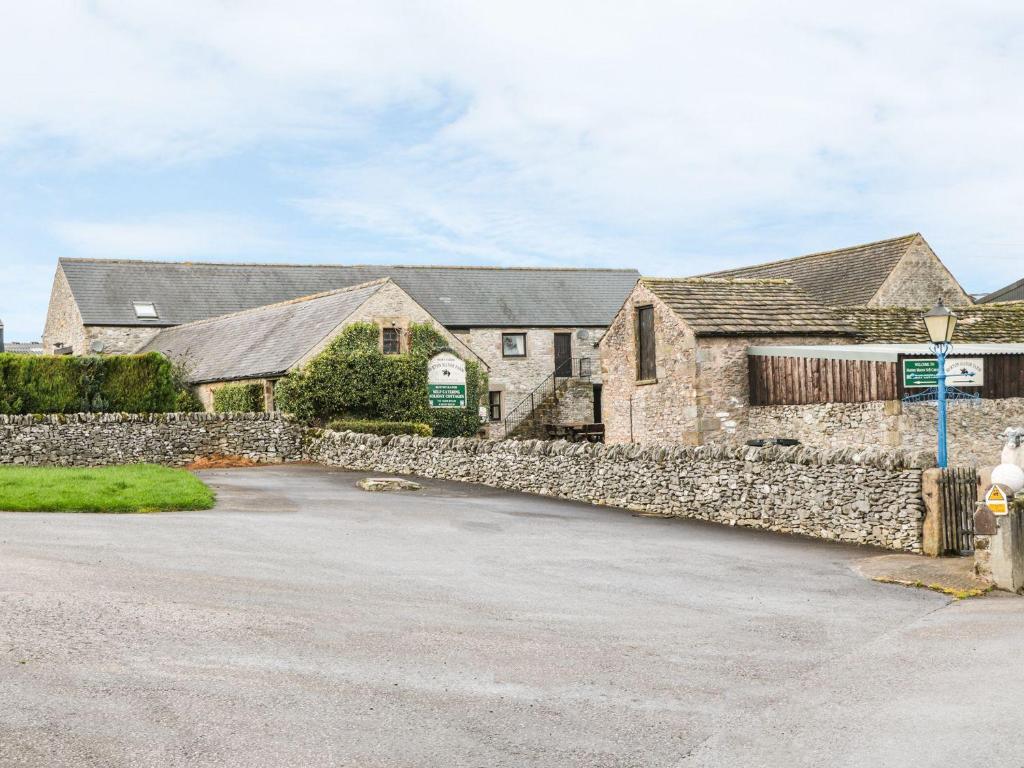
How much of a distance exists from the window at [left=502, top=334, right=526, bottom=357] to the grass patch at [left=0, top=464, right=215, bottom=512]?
29.7 metres

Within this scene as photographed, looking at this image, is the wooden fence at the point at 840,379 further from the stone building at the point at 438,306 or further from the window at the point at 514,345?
the window at the point at 514,345

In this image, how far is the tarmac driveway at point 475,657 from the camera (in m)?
6.70

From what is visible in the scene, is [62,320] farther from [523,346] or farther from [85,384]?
[523,346]

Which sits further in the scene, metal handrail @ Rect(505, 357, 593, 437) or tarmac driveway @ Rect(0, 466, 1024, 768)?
metal handrail @ Rect(505, 357, 593, 437)

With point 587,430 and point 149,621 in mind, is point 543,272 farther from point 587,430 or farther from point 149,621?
point 149,621

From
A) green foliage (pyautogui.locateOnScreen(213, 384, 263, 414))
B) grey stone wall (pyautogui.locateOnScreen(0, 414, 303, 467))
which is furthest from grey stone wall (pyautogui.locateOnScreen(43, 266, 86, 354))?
grey stone wall (pyautogui.locateOnScreen(0, 414, 303, 467))

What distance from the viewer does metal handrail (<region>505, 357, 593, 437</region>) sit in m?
50.1

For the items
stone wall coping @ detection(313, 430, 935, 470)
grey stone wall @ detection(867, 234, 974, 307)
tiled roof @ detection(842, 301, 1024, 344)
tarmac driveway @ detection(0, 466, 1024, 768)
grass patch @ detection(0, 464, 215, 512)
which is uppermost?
grey stone wall @ detection(867, 234, 974, 307)

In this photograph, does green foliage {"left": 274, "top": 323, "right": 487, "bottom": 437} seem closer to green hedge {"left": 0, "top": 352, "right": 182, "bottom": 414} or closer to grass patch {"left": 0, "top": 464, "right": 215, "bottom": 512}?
green hedge {"left": 0, "top": 352, "right": 182, "bottom": 414}

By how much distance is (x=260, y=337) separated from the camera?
42031 mm

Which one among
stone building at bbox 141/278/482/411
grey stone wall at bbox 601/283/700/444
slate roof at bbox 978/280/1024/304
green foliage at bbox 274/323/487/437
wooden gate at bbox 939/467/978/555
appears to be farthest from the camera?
slate roof at bbox 978/280/1024/304

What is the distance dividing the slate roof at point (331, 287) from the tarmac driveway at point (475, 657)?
1485 inches

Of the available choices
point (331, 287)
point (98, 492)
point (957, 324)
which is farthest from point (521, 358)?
point (98, 492)

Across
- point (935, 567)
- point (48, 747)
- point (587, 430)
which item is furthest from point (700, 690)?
point (587, 430)
